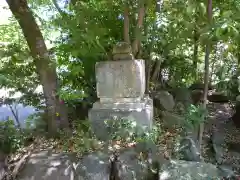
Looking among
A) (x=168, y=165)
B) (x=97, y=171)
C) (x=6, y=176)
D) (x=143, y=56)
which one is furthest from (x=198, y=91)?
(x=6, y=176)

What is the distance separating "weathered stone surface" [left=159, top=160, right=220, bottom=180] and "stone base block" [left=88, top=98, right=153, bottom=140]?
702mm

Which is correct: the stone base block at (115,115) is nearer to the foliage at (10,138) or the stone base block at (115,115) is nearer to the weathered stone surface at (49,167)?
the weathered stone surface at (49,167)

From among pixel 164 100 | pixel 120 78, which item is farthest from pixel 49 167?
pixel 164 100

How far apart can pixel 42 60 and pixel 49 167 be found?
138 cm

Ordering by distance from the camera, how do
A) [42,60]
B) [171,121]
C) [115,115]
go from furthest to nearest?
[171,121] → [115,115] → [42,60]

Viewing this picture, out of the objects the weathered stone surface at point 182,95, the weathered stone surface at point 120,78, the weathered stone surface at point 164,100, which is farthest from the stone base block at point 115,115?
the weathered stone surface at point 182,95

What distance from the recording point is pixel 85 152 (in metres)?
3.15

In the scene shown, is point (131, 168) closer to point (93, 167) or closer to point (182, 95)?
point (93, 167)

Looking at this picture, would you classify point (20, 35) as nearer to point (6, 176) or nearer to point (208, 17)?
point (6, 176)

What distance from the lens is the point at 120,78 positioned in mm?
3518

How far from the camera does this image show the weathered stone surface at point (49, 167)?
9.00 ft

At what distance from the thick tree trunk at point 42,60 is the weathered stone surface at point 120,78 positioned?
618mm

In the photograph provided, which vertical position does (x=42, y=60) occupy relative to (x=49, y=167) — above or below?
above

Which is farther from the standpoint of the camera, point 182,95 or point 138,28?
point 182,95
